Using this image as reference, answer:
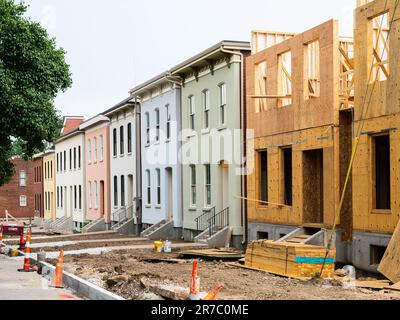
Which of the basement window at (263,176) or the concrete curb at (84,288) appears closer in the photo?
the concrete curb at (84,288)

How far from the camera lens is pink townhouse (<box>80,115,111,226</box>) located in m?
49.1

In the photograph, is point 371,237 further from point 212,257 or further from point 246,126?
point 246,126

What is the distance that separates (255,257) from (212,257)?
294 centimetres

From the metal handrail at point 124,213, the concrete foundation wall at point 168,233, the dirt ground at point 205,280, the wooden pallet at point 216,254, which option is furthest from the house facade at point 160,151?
the dirt ground at point 205,280

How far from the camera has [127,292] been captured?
15250mm

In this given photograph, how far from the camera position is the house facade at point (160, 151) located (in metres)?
35.2

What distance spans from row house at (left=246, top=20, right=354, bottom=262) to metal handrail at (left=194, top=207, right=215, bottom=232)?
346 centimetres

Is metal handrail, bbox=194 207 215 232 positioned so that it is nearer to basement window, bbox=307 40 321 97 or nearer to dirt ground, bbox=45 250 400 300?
dirt ground, bbox=45 250 400 300

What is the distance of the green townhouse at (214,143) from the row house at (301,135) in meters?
1.19

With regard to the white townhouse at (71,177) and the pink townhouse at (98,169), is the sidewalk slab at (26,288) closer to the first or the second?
the pink townhouse at (98,169)

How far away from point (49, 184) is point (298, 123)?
5118 centimetres

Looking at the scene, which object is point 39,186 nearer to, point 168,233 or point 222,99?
point 168,233
